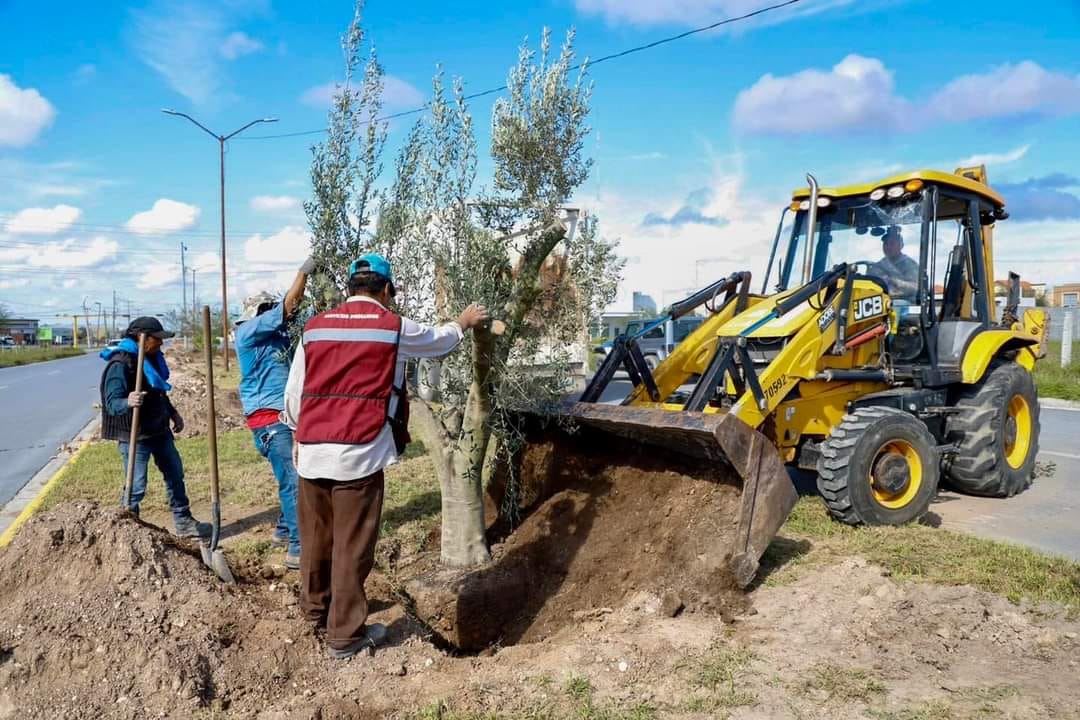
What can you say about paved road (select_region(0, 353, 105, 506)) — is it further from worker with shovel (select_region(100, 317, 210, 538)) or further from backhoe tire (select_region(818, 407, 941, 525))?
backhoe tire (select_region(818, 407, 941, 525))

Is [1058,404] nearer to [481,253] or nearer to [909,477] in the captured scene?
[909,477]

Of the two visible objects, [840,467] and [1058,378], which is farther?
[1058,378]

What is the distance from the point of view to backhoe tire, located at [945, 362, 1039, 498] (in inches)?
283

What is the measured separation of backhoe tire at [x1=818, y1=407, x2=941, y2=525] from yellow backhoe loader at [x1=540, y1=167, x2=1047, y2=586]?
1 cm

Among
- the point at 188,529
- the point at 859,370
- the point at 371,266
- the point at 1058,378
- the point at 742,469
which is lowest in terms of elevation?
the point at 188,529

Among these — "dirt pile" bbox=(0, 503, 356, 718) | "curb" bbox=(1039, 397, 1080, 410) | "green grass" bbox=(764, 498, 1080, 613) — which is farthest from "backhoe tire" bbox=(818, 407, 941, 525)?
"curb" bbox=(1039, 397, 1080, 410)

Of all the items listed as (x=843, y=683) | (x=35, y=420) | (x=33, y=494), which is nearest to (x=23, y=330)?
(x=35, y=420)

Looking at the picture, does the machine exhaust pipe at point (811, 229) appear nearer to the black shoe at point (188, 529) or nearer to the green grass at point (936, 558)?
the green grass at point (936, 558)

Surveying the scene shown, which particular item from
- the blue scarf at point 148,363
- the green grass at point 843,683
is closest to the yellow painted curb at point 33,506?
the blue scarf at point 148,363

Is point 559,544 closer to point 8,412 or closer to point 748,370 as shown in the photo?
point 748,370

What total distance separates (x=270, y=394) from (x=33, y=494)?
4780mm

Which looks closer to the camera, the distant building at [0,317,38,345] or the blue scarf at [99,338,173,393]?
the blue scarf at [99,338,173,393]

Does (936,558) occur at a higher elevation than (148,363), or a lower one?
lower

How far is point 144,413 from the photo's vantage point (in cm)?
646
